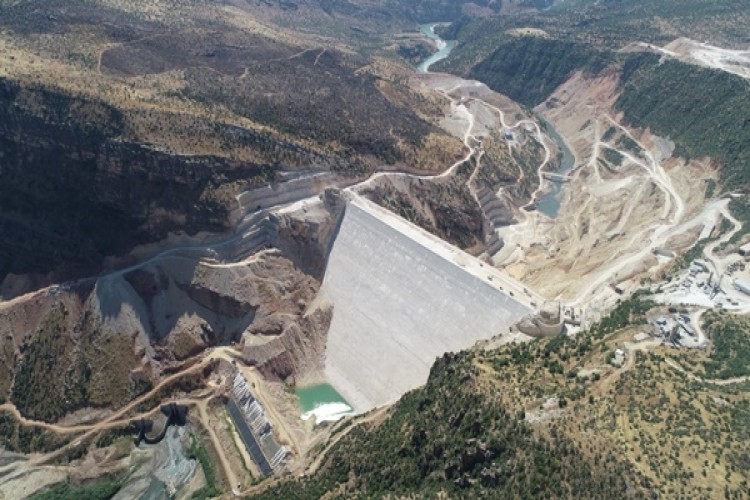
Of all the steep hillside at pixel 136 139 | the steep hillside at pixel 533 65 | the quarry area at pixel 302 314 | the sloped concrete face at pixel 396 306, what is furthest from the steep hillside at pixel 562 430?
the steep hillside at pixel 533 65

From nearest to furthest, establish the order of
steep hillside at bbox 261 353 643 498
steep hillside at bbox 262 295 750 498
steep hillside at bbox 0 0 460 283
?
steep hillside at bbox 262 295 750 498 → steep hillside at bbox 261 353 643 498 → steep hillside at bbox 0 0 460 283

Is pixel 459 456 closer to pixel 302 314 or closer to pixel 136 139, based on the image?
pixel 302 314

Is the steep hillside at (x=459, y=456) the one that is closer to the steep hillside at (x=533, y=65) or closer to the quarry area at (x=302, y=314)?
the quarry area at (x=302, y=314)

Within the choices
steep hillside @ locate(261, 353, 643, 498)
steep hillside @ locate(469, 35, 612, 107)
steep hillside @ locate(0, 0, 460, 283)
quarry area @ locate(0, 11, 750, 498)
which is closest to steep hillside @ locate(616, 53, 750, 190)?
quarry area @ locate(0, 11, 750, 498)

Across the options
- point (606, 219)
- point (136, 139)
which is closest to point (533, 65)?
point (606, 219)

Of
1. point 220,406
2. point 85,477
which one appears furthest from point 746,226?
point 85,477

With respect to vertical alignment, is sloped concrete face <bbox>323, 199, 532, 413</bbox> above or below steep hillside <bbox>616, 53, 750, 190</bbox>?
below

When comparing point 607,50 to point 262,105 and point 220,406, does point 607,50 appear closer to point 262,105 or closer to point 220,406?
point 262,105

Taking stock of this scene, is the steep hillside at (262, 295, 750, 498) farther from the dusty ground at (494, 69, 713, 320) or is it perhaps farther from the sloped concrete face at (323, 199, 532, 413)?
→ the dusty ground at (494, 69, 713, 320)
